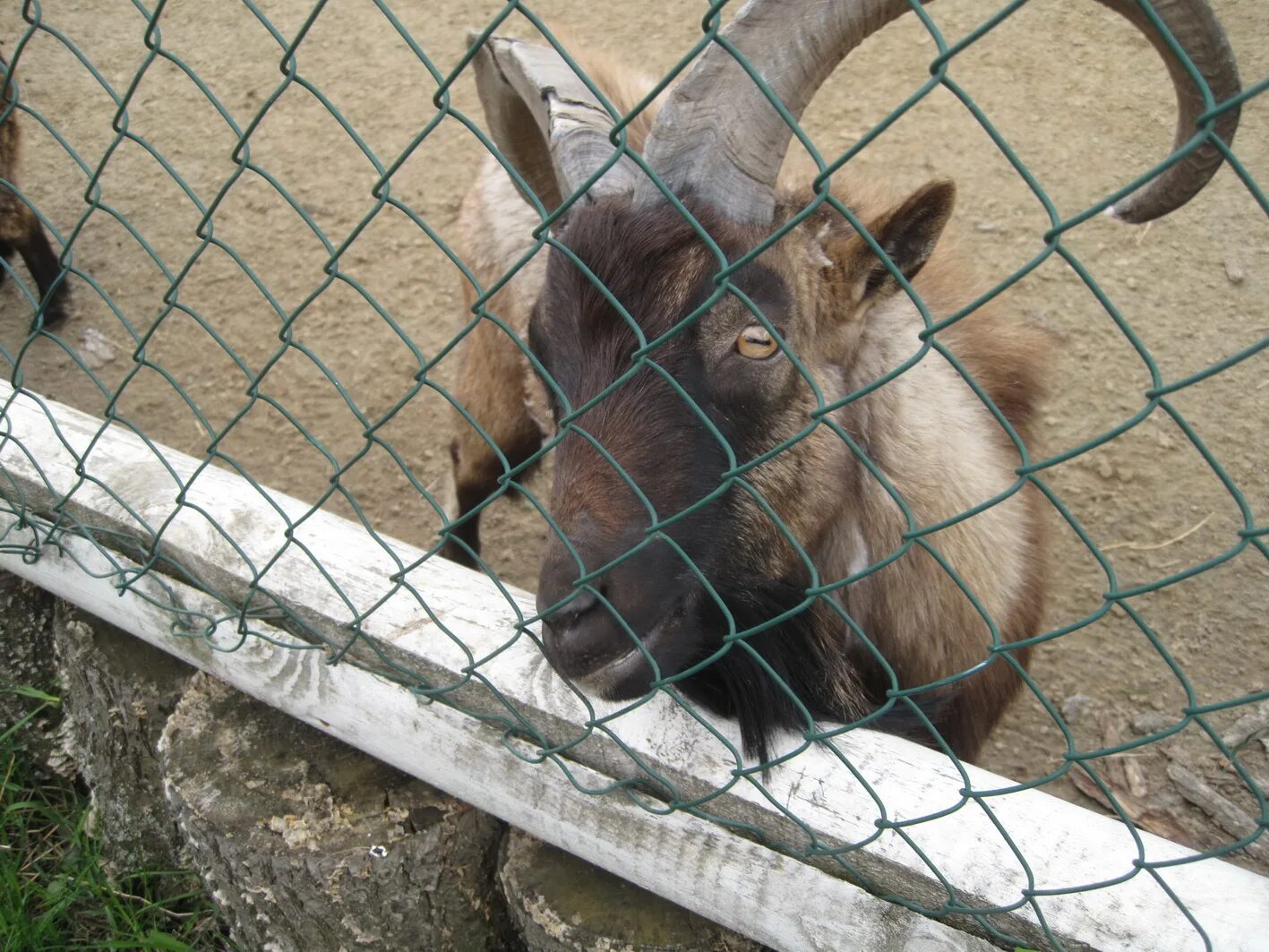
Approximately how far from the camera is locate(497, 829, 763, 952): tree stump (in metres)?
2.12

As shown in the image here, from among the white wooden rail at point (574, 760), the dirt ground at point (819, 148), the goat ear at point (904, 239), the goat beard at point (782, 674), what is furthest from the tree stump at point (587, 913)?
the dirt ground at point (819, 148)

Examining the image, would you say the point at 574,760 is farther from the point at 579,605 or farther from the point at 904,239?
the point at 904,239

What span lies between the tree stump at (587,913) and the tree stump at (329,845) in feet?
0.53

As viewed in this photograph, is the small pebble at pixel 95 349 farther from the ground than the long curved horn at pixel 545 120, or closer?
closer

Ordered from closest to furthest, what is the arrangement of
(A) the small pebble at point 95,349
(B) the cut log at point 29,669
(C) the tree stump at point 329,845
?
(C) the tree stump at point 329,845
(B) the cut log at point 29,669
(A) the small pebble at point 95,349

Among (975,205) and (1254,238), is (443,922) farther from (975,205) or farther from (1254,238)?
(1254,238)

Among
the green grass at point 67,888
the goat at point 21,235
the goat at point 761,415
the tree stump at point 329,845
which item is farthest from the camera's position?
the goat at point 21,235

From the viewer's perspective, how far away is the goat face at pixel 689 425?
77.2 inches

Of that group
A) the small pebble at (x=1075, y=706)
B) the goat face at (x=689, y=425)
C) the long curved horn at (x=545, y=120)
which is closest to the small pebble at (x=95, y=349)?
the long curved horn at (x=545, y=120)

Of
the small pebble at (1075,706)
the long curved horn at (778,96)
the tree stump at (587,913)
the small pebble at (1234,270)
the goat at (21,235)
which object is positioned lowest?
the small pebble at (1075,706)

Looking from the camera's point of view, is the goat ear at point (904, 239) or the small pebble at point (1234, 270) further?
the small pebble at point (1234, 270)

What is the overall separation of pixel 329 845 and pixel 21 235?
415cm

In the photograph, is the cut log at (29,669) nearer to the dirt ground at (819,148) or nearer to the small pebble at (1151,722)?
the dirt ground at (819,148)

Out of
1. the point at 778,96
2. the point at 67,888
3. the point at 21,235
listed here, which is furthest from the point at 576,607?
the point at 21,235
